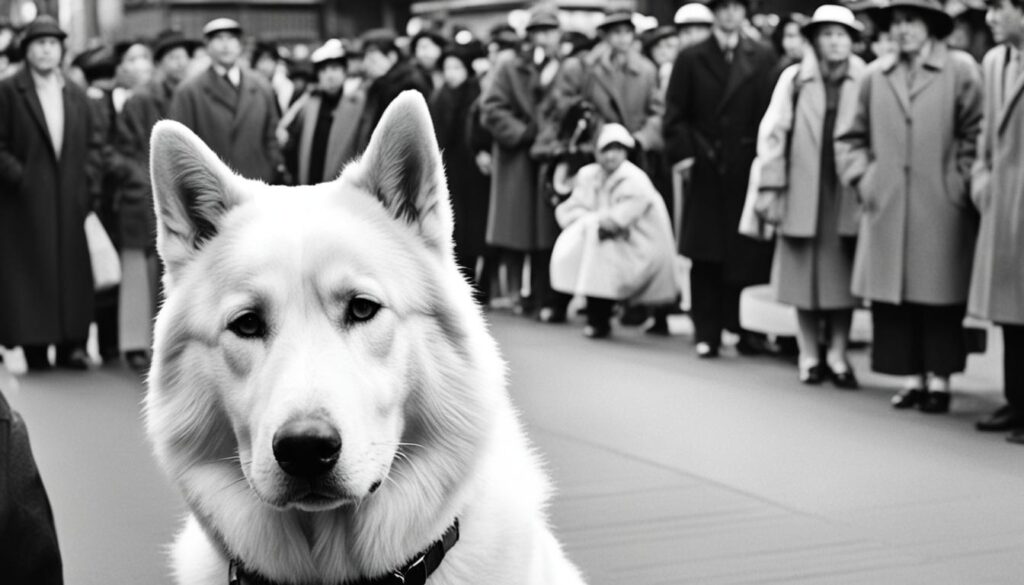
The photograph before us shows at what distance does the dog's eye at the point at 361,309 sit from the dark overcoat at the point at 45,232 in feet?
28.0

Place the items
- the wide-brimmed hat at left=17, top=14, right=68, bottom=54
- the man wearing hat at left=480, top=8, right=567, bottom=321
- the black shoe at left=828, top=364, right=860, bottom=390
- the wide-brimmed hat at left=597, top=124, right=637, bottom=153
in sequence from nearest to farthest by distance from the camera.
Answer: the black shoe at left=828, top=364, right=860, bottom=390 → the wide-brimmed hat at left=17, top=14, right=68, bottom=54 → the wide-brimmed hat at left=597, top=124, right=637, bottom=153 → the man wearing hat at left=480, top=8, right=567, bottom=321

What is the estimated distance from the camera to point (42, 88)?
10898 millimetres

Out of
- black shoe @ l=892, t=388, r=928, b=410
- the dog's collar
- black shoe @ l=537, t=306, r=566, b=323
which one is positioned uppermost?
the dog's collar

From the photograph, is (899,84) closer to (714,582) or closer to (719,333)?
(719,333)

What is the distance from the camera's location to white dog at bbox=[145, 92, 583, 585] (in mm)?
2881

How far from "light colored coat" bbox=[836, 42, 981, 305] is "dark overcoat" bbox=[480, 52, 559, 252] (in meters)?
5.01

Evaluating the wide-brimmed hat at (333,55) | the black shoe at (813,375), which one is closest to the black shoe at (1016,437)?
the black shoe at (813,375)

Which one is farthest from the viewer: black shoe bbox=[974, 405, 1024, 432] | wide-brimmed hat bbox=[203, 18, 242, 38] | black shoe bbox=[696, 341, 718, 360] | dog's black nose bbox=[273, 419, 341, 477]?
wide-brimmed hat bbox=[203, 18, 242, 38]

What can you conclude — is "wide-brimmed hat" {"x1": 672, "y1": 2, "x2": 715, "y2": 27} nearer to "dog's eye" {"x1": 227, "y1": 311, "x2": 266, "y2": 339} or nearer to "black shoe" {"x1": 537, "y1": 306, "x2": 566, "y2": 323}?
"black shoe" {"x1": 537, "y1": 306, "x2": 566, "y2": 323}

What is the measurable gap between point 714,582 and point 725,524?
88 centimetres

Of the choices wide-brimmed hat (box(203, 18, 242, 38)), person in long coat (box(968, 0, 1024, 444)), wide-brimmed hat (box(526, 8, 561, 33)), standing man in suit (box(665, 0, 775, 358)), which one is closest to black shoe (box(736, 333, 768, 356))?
standing man in suit (box(665, 0, 775, 358))

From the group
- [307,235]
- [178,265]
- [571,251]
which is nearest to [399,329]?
[307,235]

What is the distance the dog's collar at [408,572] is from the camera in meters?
3.03

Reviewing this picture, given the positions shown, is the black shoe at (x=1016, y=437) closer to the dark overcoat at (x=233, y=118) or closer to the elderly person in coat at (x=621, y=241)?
the elderly person in coat at (x=621, y=241)
